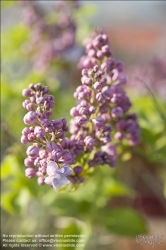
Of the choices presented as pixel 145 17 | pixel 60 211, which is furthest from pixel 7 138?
pixel 145 17

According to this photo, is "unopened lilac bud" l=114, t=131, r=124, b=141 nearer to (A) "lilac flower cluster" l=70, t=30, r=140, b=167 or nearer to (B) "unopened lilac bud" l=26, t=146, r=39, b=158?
(A) "lilac flower cluster" l=70, t=30, r=140, b=167

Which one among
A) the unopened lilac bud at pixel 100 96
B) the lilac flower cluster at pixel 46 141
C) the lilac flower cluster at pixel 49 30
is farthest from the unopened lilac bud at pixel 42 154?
the lilac flower cluster at pixel 49 30

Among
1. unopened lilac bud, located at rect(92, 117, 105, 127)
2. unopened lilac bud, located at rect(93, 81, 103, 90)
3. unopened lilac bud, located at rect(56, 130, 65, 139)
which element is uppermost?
unopened lilac bud, located at rect(93, 81, 103, 90)

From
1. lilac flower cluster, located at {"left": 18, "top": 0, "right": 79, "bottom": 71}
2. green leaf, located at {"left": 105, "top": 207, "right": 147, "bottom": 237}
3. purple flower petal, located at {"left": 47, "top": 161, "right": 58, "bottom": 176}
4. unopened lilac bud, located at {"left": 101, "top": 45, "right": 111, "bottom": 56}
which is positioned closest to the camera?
purple flower petal, located at {"left": 47, "top": 161, "right": 58, "bottom": 176}

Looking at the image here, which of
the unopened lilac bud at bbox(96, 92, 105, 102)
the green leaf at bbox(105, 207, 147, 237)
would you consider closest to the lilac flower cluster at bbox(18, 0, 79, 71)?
the green leaf at bbox(105, 207, 147, 237)

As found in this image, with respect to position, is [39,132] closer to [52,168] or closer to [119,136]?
[52,168]

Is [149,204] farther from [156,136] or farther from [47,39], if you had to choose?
[156,136]

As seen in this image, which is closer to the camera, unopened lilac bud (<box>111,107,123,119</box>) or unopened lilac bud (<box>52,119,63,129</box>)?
unopened lilac bud (<box>52,119,63,129</box>)
